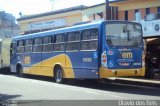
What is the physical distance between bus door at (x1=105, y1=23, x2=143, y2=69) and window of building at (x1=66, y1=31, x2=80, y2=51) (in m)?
2.30

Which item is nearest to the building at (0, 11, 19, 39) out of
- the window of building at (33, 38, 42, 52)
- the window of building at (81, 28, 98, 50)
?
the window of building at (33, 38, 42, 52)

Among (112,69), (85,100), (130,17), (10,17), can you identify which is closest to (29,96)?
(85,100)

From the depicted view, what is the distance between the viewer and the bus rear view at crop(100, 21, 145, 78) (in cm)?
1722

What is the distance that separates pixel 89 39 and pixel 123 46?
1654 mm

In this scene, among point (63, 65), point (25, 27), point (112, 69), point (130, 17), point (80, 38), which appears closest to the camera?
point (112, 69)

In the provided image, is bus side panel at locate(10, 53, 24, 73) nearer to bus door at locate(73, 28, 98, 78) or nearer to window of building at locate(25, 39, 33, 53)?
window of building at locate(25, 39, 33, 53)

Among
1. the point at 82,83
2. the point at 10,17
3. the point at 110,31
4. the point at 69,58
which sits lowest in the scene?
the point at 82,83

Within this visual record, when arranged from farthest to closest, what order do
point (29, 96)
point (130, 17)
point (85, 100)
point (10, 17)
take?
1. point (10, 17)
2. point (130, 17)
3. point (29, 96)
4. point (85, 100)

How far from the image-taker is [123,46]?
17594mm

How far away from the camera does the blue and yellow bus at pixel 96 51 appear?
1731 cm

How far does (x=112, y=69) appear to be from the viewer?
1725cm

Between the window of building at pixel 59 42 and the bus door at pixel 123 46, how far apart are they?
4.05 meters

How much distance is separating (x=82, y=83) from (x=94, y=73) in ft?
13.0

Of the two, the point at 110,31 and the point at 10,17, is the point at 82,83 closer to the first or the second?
the point at 110,31
